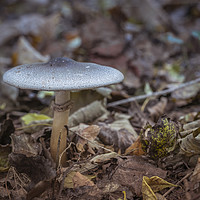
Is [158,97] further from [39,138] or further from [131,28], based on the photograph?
[131,28]

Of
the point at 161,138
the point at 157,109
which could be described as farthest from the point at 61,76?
the point at 157,109

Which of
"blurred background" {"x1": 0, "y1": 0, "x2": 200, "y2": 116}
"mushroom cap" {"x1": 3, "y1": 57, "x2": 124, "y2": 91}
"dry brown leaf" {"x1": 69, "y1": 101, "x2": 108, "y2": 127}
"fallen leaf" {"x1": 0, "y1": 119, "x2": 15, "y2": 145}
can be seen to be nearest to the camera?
"mushroom cap" {"x1": 3, "y1": 57, "x2": 124, "y2": 91}

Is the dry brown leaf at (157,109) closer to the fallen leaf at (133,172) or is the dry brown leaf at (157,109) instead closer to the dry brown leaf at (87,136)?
the dry brown leaf at (87,136)

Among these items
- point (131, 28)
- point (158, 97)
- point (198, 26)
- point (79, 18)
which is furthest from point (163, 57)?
point (79, 18)

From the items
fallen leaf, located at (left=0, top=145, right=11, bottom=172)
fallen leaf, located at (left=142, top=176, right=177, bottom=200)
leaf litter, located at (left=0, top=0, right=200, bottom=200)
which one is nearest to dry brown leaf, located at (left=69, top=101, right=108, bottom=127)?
leaf litter, located at (left=0, top=0, right=200, bottom=200)

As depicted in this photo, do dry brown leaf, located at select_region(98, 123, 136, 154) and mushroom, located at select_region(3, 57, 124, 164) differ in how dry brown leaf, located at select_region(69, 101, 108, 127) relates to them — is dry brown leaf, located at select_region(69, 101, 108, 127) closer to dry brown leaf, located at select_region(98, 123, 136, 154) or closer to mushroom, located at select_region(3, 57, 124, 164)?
dry brown leaf, located at select_region(98, 123, 136, 154)

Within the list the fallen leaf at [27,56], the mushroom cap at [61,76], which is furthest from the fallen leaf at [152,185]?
the fallen leaf at [27,56]

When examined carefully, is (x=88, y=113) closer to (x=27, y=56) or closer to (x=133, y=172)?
(x=133, y=172)
